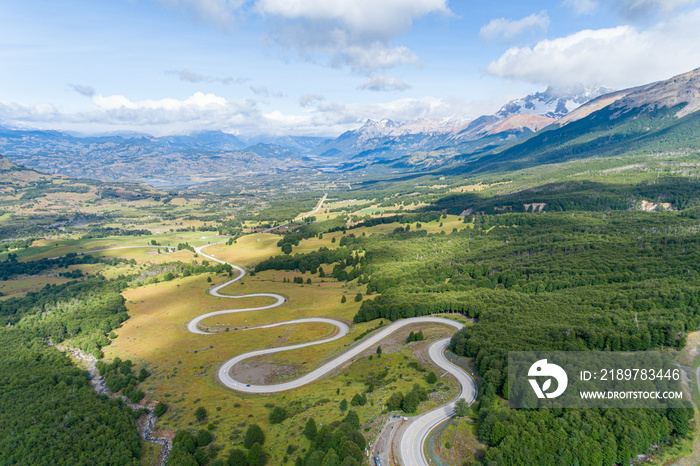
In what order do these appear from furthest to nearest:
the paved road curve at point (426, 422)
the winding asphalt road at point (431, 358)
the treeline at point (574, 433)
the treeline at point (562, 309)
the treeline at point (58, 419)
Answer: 1. the treeline at point (58, 419)
2. the winding asphalt road at point (431, 358)
3. the treeline at point (562, 309)
4. the paved road curve at point (426, 422)
5. the treeline at point (574, 433)

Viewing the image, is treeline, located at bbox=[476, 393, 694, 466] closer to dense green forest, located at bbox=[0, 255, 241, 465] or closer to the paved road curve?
the paved road curve

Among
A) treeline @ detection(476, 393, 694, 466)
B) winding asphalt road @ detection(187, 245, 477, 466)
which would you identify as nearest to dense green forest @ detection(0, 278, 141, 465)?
winding asphalt road @ detection(187, 245, 477, 466)

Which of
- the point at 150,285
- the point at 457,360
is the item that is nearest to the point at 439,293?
the point at 457,360

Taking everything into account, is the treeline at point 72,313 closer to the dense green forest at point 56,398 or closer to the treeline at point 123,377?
the dense green forest at point 56,398

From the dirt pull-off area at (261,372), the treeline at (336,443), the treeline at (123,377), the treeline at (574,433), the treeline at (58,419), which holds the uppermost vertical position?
the treeline at (574,433)

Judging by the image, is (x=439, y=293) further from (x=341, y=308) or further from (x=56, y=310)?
(x=56, y=310)

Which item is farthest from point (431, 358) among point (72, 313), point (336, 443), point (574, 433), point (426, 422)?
point (72, 313)

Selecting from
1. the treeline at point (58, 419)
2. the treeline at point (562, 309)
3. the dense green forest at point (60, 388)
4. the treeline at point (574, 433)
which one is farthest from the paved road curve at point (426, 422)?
the dense green forest at point (60, 388)

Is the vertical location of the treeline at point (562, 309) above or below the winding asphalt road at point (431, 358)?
above

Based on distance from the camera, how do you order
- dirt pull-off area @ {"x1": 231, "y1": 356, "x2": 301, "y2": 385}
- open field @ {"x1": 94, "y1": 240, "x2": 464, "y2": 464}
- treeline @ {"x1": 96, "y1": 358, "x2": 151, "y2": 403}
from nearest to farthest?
open field @ {"x1": 94, "y1": 240, "x2": 464, "y2": 464}, dirt pull-off area @ {"x1": 231, "y1": 356, "x2": 301, "y2": 385}, treeline @ {"x1": 96, "y1": 358, "x2": 151, "y2": 403}

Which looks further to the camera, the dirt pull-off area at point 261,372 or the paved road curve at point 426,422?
the dirt pull-off area at point 261,372
